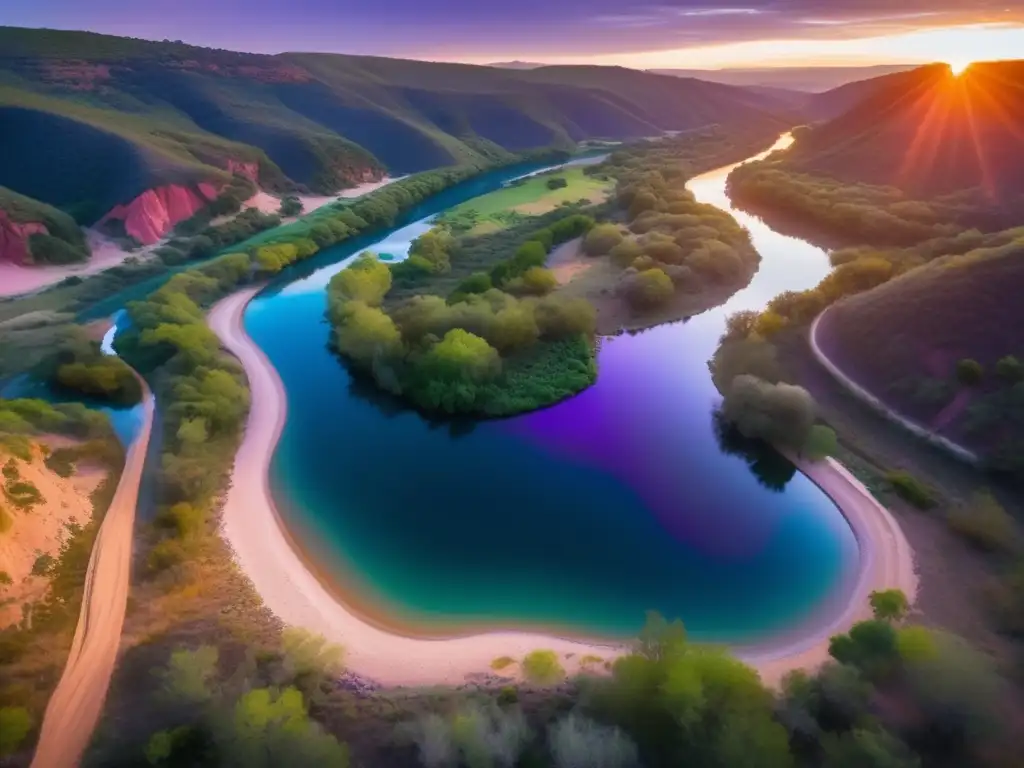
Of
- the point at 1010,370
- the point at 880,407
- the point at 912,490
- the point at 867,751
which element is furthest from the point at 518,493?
the point at 1010,370

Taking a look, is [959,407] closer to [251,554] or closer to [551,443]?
[551,443]

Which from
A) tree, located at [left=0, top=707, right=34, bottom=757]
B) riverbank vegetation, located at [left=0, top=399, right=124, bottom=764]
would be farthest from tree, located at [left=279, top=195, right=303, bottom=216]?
tree, located at [left=0, top=707, right=34, bottom=757]

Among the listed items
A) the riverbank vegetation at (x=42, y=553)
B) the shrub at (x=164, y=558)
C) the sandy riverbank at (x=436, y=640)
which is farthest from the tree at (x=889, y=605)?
the riverbank vegetation at (x=42, y=553)

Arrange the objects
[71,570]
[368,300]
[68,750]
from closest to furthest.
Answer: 1. [68,750]
2. [71,570]
3. [368,300]

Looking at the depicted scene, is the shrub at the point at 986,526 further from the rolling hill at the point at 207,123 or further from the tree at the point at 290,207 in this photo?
the tree at the point at 290,207

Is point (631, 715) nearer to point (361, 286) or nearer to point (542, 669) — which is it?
point (542, 669)

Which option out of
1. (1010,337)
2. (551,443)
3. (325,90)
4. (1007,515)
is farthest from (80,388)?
(325,90)
